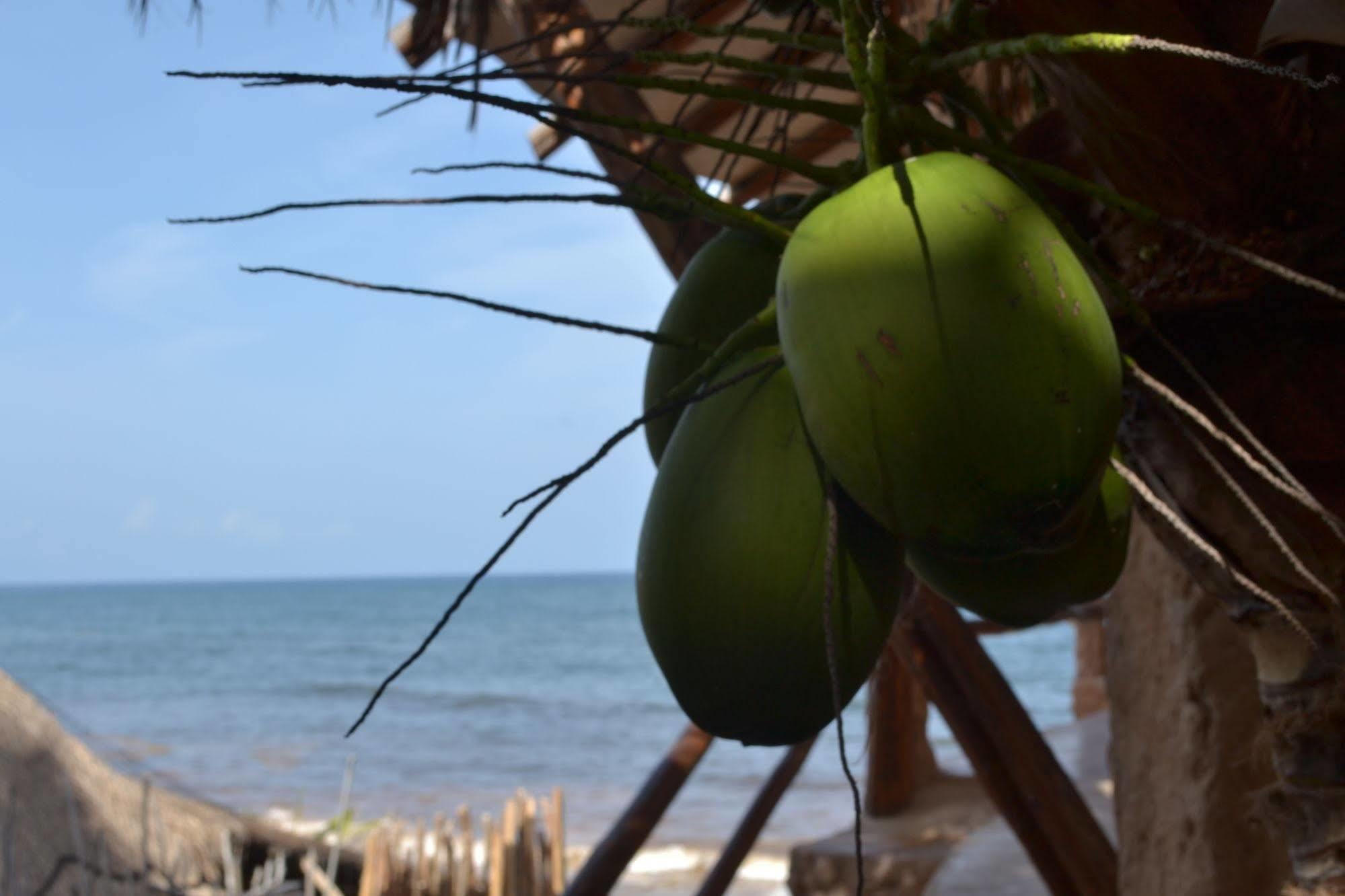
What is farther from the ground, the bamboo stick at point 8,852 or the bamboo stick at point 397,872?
the bamboo stick at point 8,852

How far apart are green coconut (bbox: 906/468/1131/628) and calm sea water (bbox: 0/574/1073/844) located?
1052 mm

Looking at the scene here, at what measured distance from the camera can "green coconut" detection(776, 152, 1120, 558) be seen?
0.45 m

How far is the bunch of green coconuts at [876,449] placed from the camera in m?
0.45

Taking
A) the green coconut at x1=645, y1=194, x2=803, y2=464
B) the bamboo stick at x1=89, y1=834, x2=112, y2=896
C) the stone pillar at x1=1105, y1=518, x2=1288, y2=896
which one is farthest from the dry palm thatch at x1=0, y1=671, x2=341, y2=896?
the green coconut at x1=645, y1=194, x2=803, y2=464

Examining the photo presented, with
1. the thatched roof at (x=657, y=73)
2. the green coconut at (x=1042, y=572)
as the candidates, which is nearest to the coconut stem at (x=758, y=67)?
the green coconut at (x=1042, y=572)

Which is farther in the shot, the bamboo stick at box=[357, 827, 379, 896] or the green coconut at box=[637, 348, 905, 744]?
the bamboo stick at box=[357, 827, 379, 896]

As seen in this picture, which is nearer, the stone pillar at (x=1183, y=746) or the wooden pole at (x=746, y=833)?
the stone pillar at (x=1183, y=746)

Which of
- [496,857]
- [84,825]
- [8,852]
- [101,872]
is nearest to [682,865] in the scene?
[496,857]

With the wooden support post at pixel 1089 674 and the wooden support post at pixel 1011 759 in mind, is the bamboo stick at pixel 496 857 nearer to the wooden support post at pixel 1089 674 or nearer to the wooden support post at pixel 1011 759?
the wooden support post at pixel 1011 759

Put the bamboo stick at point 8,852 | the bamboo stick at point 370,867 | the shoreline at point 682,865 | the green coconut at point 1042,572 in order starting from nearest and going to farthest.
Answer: the green coconut at point 1042,572, the bamboo stick at point 8,852, the bamboo stick at point 370,867, the shoreline at point 682,865

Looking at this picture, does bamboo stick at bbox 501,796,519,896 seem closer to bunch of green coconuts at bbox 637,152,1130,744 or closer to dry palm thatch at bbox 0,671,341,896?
dry palm thatch at bbox 0,671,341,896

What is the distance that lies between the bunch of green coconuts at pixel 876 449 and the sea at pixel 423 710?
0.35m

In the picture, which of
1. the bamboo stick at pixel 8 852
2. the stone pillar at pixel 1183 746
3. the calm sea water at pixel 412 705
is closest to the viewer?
the stone pillar at pixel 1183 746

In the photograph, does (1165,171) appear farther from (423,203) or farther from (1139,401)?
(423,203)
